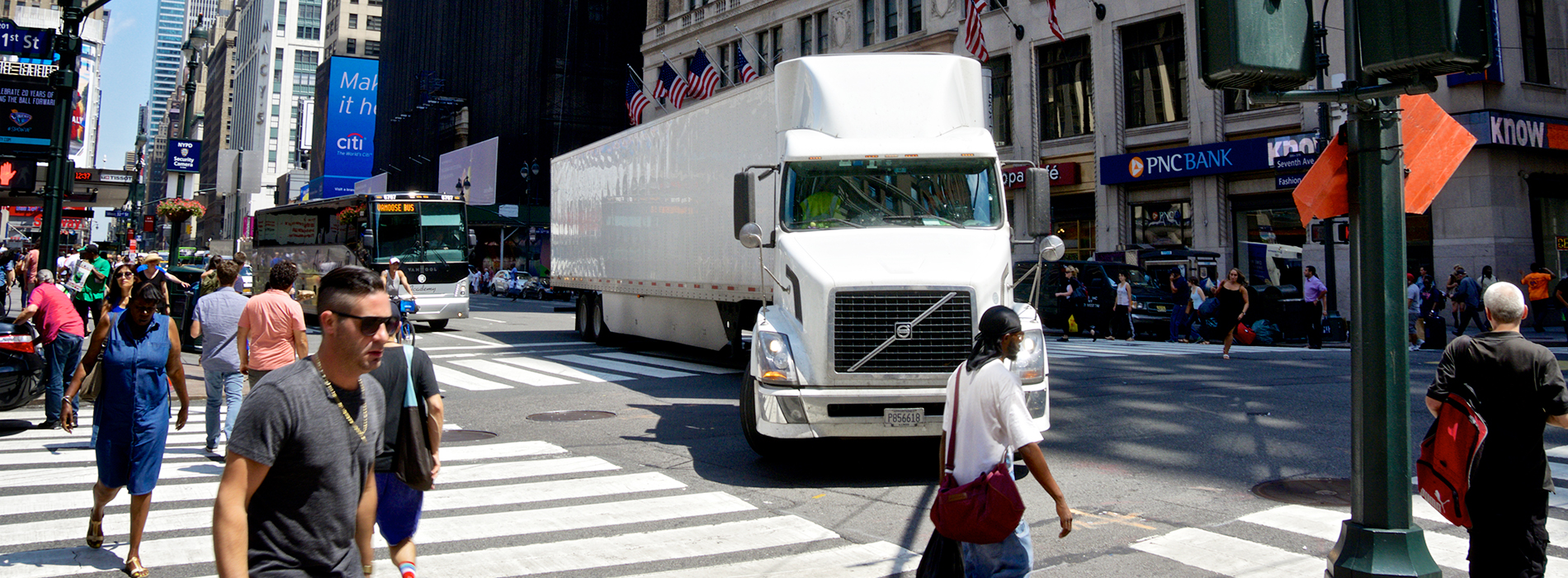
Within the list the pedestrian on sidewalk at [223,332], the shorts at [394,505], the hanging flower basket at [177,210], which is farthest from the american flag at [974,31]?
the shorts at [394,505]

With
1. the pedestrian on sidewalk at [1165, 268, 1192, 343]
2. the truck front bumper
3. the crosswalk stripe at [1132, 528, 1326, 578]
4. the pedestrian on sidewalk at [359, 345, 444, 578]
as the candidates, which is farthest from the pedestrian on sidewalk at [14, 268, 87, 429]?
the pedestrian on sidewalk at [1165, 268, 1192, 343]

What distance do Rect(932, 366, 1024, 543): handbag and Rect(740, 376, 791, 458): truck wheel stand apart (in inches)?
180

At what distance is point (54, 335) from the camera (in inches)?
437

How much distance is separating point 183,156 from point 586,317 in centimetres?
2744

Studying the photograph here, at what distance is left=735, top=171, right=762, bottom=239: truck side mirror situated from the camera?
9.75 m

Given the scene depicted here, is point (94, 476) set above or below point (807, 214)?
below

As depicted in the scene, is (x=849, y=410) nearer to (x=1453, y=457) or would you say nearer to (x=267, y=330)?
(x=1453, y=457)

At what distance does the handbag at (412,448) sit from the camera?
4.30 metres

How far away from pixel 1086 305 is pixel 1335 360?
25.3ft

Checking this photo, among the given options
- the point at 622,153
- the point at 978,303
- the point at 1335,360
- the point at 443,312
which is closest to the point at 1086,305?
the point at 1335,360

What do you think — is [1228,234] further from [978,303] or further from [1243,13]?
[1243,13]

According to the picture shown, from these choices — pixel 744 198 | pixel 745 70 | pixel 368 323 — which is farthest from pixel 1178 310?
pixel 368 323

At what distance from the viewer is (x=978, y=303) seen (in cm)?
828

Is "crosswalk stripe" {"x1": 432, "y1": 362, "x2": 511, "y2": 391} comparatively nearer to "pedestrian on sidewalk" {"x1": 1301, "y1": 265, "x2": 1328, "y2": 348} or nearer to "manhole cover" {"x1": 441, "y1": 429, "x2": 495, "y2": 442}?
"manhole cover" {"x1": 441, "y1": 429, "x2": 495, "y2": 442}
